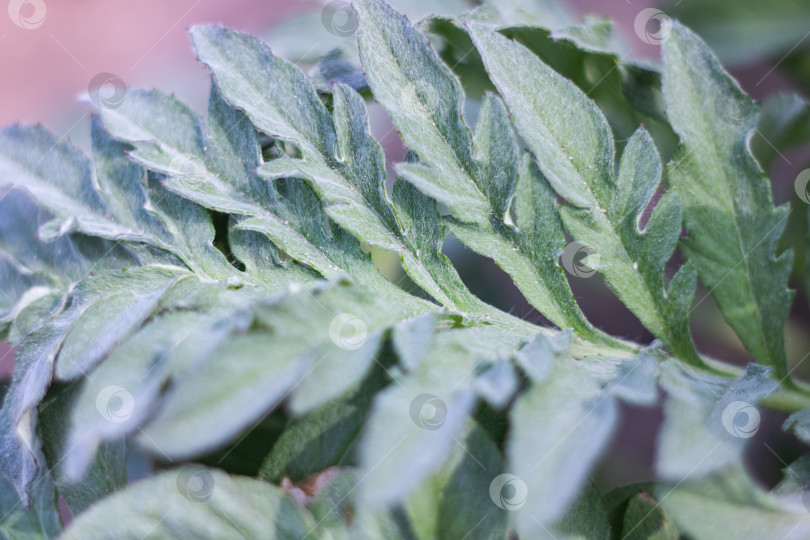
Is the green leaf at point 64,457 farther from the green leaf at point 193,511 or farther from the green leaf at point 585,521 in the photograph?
the green leaf at point 585,521

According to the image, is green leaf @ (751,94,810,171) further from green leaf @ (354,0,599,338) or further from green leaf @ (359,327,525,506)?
green leaf @ (359,327,525,506)

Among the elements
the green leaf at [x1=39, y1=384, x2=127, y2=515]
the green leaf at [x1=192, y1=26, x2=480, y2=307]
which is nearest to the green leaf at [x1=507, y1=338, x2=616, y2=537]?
the green leaf at [x1=192, y1=26, x2=480, y2=307]

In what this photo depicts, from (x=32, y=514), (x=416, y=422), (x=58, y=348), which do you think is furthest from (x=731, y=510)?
(x=32, y=514)

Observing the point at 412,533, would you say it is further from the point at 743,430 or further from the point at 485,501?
the point at 743,430

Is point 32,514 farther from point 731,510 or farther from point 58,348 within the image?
point 731,510

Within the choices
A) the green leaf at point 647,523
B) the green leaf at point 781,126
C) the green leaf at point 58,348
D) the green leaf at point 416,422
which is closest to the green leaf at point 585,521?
the green leaf at point 647,523
